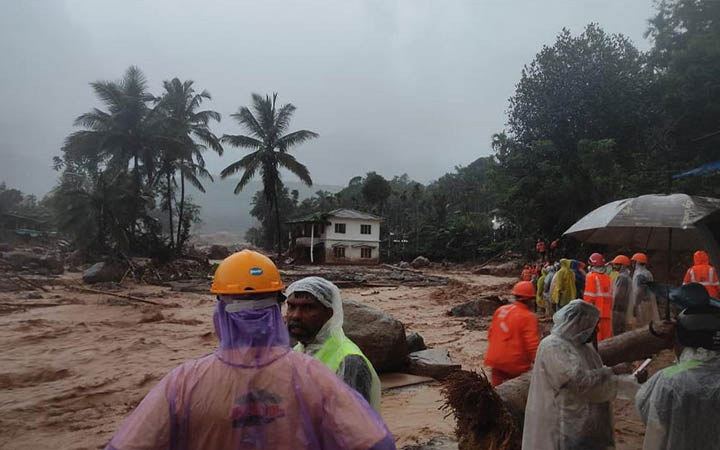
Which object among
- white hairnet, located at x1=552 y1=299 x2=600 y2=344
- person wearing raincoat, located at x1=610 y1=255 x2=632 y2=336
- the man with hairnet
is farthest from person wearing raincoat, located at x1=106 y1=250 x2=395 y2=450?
person wearing raincoat, located at x1=610 y1=255 x2=632 y2=336

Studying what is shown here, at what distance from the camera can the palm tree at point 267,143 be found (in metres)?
32.3

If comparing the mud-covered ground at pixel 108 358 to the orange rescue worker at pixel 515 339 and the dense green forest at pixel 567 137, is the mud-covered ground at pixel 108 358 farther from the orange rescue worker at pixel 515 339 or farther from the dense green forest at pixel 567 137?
the dense green forest at pixel 567 137

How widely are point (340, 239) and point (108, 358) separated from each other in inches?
1188

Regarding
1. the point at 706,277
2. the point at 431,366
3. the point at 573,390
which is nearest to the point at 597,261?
the point at 706,277

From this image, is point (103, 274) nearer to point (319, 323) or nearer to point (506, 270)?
point (319, 323)

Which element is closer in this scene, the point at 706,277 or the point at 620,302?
the point at 706,277

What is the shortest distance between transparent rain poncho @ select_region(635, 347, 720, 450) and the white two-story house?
35734 millimetres

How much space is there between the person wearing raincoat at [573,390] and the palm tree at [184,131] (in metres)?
28.2

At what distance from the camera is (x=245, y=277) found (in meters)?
1.60

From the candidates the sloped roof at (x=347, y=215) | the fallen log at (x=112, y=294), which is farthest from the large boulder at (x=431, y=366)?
the sloped roof at (x=347, y=215)

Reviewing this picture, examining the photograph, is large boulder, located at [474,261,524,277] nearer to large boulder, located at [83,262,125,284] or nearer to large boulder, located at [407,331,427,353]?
large boulder, located at [83,262,125,284]

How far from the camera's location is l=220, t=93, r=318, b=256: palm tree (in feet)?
106

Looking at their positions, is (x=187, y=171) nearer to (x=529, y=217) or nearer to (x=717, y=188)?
(x=529, y=217)

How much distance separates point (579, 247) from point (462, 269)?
52.4 feet
